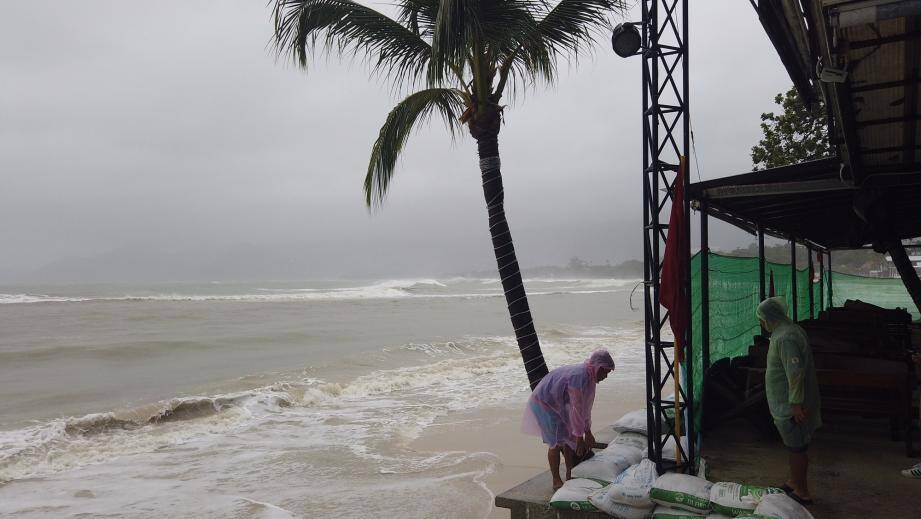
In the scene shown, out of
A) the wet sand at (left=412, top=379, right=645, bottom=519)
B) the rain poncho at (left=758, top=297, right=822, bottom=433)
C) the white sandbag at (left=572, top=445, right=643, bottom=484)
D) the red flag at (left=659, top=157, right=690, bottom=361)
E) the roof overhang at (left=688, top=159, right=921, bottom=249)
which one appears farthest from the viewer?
the wet sand at (left=412, top=379, right=645, bottom=519)

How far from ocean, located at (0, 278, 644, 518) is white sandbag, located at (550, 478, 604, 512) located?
166 centimetres

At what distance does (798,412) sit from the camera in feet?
15.1

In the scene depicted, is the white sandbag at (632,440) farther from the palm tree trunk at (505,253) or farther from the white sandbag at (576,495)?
the palm tree trunk at (505,253)

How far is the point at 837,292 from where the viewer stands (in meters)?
22.4

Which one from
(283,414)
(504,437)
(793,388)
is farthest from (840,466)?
(283,414)

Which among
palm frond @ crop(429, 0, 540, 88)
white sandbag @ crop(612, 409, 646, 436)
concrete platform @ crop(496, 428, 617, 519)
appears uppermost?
palm frond @ crop(429, 0, 540, 88)

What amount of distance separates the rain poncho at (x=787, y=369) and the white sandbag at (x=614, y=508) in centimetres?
121

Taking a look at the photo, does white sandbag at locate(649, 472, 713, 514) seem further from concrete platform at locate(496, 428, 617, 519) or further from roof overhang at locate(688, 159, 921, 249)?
roof overhang at locate(688, 159, 921, 249)

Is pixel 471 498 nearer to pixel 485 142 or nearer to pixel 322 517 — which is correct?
pixel 322 517

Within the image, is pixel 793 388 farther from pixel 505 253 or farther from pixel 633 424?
pixel 505 253

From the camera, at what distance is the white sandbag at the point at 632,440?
5.95 meters

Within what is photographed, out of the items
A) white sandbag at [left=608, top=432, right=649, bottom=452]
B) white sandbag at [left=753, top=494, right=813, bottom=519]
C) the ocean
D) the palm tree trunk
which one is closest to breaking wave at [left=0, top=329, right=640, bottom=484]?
the ocean

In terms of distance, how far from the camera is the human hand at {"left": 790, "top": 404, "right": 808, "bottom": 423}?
15.1ft

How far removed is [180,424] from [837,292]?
70.1ft
